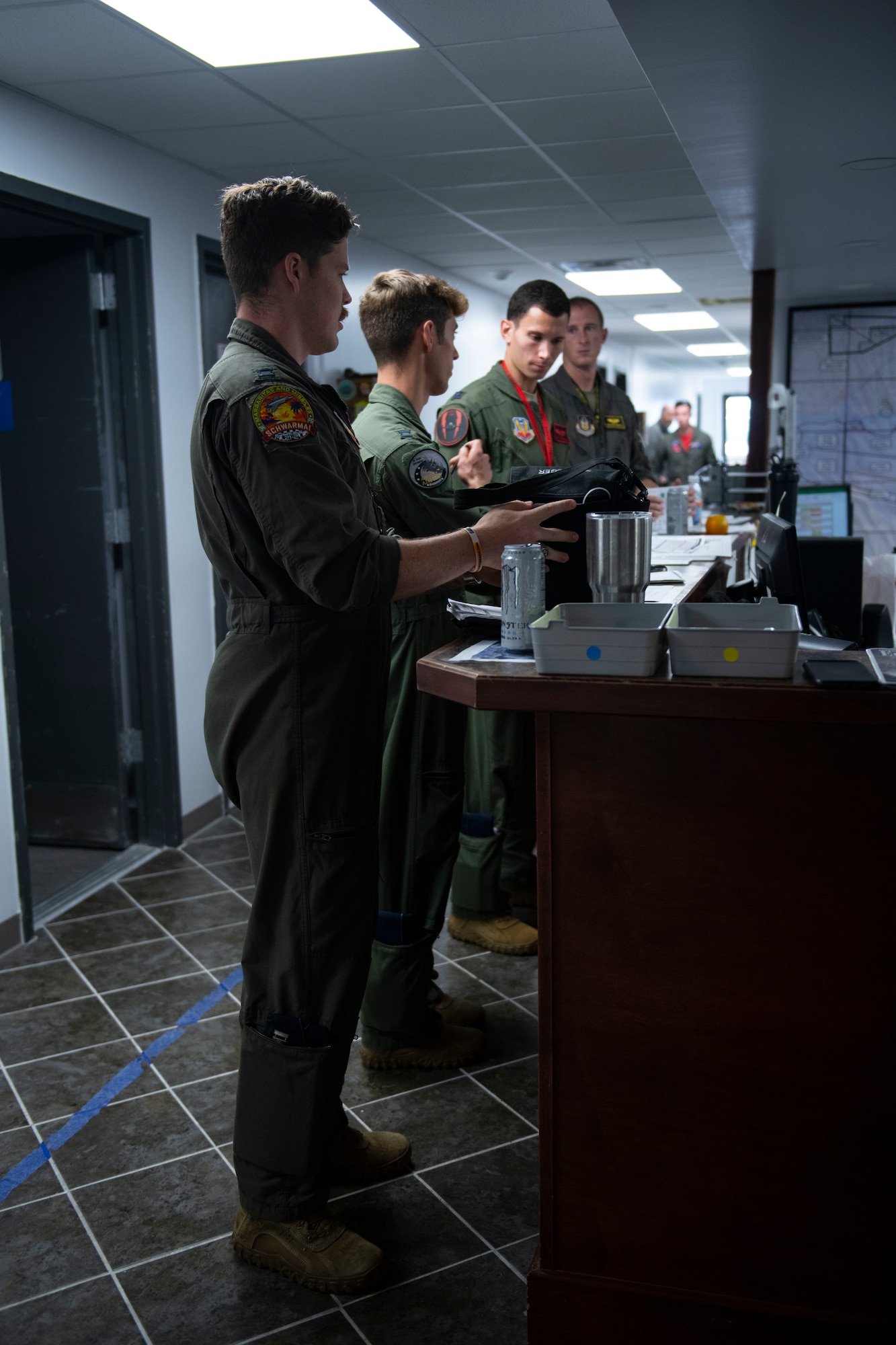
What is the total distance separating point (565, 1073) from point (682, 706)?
0.58 meters

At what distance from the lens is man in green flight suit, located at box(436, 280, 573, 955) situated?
3.12m

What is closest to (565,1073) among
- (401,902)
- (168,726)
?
(401,902)

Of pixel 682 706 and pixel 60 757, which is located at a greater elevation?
pixel 682 706

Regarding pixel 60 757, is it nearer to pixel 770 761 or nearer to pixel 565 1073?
pixel 565 1073

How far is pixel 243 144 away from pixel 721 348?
11.5 metres

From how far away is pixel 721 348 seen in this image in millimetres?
14289

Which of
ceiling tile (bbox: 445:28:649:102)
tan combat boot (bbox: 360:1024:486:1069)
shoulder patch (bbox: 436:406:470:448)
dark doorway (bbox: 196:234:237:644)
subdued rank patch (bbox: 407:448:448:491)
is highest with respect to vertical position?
ceiling tile (bbox: 445:28:649:102)

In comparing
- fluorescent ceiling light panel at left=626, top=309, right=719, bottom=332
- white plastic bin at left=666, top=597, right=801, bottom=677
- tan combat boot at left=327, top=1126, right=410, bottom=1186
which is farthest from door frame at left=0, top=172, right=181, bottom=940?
fluorescent ceiling light panel at left=626, top=309, right=719, bottom=332

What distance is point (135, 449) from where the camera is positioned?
390 centimetres

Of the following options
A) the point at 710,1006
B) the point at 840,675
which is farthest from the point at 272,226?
the point at 710,1006

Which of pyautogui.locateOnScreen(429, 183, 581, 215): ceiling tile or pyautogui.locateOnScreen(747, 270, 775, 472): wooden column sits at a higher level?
pyautogui.locateOnScreen(429, 183, 581, 215): ceiling tile

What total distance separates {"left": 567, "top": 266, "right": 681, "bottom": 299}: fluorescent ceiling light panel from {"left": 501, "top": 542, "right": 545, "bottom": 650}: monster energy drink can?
6.36 meters

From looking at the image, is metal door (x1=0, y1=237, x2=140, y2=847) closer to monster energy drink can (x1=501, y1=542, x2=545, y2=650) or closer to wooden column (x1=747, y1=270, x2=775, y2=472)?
monster energy drink can (x1=501, y1=542, x2=545, y2=650)

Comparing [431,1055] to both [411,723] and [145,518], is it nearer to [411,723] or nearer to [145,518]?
[411,723]
